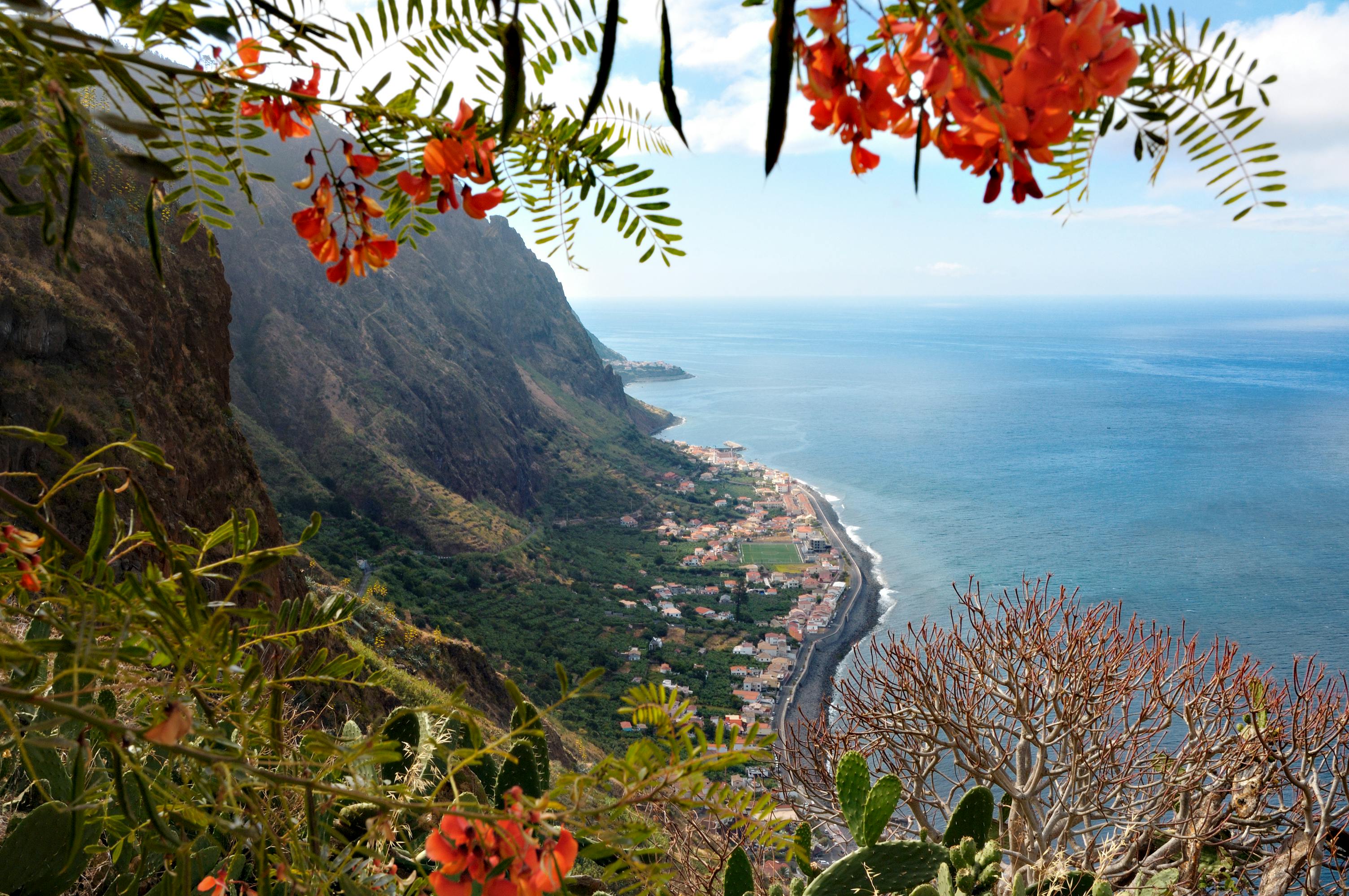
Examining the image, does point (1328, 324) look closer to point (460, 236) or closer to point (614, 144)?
point (460, 236)

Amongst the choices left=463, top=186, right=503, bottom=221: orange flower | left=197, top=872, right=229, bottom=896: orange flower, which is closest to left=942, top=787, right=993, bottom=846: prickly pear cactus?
left=197, top=872, right=229, bottom=896: orange flower

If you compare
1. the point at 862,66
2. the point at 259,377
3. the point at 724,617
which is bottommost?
the point at 724,617

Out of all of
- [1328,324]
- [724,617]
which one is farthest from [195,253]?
[1328,324]

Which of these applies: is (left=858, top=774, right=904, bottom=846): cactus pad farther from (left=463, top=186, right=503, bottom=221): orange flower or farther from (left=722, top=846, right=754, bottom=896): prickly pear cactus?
(left=463, top=186, right=503, bottom=221): orange flower

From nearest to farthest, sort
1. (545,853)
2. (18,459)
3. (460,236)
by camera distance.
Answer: (545,853), (18,459), (460,236)

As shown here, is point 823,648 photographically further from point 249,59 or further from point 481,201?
point 249,59

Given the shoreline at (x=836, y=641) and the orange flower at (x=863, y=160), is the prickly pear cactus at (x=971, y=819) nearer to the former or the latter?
the orange flower at (x=863, y=160)

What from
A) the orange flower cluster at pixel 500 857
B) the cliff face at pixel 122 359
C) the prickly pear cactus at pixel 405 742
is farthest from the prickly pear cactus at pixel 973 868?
the cliff face at pixel 122 359
